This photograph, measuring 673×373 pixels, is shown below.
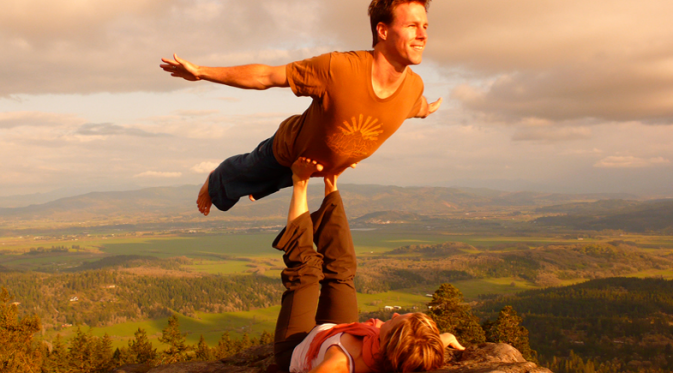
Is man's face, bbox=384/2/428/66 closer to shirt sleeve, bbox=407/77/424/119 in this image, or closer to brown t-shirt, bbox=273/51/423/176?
brown t-shirt, bbox=273/51/423/176

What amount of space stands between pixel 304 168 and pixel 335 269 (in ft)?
5.04

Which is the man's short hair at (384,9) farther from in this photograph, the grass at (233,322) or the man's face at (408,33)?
the grass at (233,322)

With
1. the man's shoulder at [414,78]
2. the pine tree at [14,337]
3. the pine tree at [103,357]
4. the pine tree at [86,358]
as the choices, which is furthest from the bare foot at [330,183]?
the pine tree at [103,357]

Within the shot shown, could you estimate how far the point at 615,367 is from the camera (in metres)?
66.4

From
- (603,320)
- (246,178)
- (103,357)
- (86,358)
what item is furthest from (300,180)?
(603,320)

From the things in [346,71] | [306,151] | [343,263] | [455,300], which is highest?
[346,71]

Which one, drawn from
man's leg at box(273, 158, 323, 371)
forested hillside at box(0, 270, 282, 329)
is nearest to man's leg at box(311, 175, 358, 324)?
man's leg at box(273, 158, 323, 371)

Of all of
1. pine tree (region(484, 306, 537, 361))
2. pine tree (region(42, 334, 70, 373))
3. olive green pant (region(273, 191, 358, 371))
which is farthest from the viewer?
pine tree (region(42, 334, 70, 373))

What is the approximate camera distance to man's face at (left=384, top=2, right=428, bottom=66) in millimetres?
4500

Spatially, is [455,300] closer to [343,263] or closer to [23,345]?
[343,263]

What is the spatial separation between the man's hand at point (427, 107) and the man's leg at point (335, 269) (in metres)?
1.51

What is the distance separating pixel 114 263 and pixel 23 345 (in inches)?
6187

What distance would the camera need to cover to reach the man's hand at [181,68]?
4176 mm

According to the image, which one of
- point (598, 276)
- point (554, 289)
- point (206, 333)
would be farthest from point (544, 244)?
point (206, 333)
